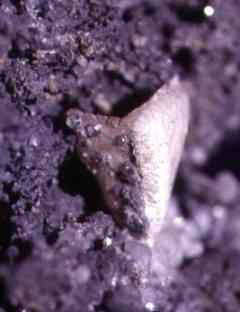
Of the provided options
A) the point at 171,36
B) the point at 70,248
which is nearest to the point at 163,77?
the point at 171,36

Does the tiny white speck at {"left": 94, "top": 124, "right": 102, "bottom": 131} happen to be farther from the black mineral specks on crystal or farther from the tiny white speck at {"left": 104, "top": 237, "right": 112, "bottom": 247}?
the tiny white speck at {"left": 104, "top": 237, "right": 112, "bottom": 247}

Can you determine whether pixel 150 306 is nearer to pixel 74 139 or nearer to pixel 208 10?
pixel 74 139

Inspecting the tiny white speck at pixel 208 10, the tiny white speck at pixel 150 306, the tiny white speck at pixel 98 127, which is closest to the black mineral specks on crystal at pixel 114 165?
the tiny white speck at pixel 98 127

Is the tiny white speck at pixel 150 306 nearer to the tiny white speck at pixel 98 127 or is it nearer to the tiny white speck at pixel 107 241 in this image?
the tiny white speck at pixel 107 241

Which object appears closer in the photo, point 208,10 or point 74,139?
point 74,139

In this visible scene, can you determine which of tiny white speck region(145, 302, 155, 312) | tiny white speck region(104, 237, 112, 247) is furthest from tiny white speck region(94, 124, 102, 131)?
tiny white speck region(145, 302, 155, 312)

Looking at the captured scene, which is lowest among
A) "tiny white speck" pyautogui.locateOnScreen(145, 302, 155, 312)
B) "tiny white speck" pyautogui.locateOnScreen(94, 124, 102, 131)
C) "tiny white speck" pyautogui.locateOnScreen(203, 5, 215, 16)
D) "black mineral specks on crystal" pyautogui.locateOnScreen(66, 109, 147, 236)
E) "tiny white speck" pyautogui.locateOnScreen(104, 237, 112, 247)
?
"tiny white speck" pyautogui.locateOnScreen(145, 302, 155, 312)

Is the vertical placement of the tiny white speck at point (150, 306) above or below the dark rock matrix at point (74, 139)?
below

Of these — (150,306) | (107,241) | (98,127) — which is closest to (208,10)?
(98,127)
